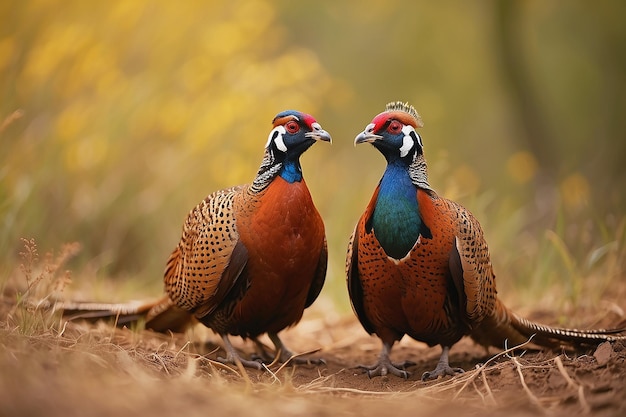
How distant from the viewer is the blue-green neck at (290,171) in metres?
4.55

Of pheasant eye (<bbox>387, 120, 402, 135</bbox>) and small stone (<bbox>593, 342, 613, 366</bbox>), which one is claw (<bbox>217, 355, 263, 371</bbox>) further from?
small stone (<bbox>593, 342, 613, 366</bbox>)

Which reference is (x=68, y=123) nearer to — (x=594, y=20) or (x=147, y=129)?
(x=147, y=129)

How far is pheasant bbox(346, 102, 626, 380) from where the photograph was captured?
4.29m

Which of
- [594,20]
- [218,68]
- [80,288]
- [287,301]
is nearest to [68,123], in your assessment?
[80,288]

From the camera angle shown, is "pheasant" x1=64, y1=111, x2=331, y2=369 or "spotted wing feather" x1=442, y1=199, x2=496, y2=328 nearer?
"spotted wing feather" x1=442, y1=199, x2=496, y2=328

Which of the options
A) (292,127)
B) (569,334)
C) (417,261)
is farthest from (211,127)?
(569,334)

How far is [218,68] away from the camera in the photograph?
324 inches

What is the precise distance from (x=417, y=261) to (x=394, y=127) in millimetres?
784

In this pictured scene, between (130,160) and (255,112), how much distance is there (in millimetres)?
1459

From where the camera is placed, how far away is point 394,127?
4418 millimetres

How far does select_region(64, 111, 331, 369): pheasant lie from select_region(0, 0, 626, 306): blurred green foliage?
1433 mm

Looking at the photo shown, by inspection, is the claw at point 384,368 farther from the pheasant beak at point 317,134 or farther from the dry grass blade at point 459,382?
the pheasant beak at point 317,134

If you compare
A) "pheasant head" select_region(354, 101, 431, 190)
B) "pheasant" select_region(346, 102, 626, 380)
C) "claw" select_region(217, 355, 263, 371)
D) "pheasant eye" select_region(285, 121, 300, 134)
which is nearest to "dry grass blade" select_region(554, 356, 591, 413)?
"pheasant" select_region(346, 102, 626, 380)

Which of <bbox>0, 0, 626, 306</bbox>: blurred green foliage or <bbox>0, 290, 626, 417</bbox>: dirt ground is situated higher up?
<bbox>0, 0, 626, 306</bbox>: blurred green foliage
